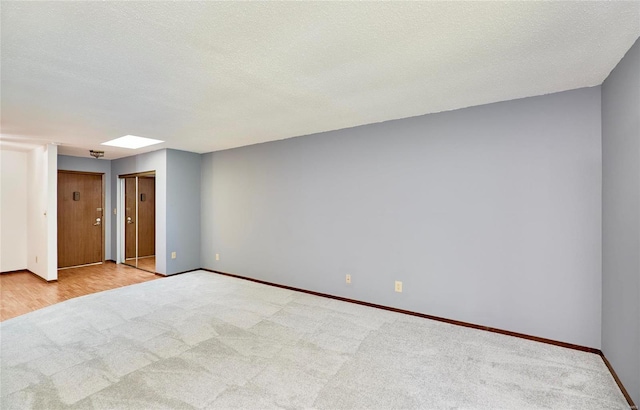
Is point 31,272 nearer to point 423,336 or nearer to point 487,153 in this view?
point 423,336

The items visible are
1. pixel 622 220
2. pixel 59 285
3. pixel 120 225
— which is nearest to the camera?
pixel 622 220

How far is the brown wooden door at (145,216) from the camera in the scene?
21.2 ft

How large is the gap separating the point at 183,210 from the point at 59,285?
2.12 metres

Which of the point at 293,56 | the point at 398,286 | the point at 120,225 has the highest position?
the point at 293,56

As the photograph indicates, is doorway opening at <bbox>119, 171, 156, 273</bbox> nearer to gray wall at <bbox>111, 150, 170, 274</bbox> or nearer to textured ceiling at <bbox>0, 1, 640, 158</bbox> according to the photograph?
gray wall at <bbox>111, 150, 170, 274</bbox>

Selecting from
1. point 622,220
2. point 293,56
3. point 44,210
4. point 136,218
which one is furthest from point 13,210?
point 622,220

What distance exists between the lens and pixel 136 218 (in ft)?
21.0

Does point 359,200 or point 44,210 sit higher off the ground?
point 359,200

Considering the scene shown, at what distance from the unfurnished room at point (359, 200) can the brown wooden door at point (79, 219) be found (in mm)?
1137

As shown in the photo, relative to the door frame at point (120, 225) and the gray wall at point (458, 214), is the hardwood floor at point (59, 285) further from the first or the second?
the gray wall at point (458, 214)

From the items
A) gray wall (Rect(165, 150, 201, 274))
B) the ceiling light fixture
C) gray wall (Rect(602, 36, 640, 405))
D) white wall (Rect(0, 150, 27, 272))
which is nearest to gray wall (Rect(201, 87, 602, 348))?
gray wall (Rect(602, 36, 640, 405))

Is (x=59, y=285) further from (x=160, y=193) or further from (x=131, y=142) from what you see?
(x=131, y=142)

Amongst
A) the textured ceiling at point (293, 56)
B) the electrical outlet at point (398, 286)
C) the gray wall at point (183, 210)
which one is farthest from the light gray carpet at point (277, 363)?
the textured ceiling at point (293, 56)

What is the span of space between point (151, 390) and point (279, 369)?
883mm
